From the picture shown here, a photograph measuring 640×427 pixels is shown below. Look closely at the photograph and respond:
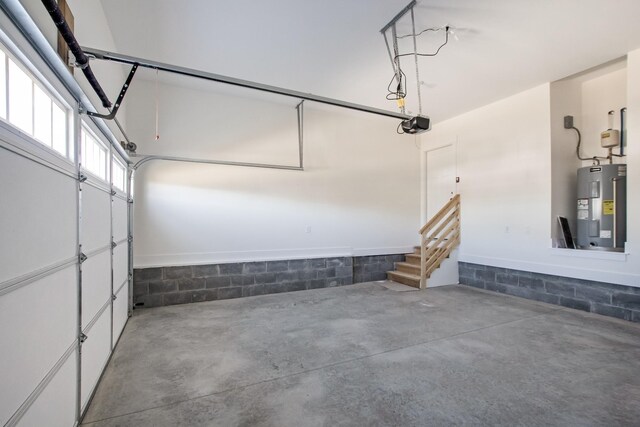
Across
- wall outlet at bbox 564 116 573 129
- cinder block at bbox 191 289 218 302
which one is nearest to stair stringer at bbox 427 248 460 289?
wall outlet at bbox 564 116 573 129

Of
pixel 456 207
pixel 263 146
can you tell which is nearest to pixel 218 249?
pixel 263 146

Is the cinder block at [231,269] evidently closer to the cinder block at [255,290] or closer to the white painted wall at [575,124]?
the cinder block at [255,290]

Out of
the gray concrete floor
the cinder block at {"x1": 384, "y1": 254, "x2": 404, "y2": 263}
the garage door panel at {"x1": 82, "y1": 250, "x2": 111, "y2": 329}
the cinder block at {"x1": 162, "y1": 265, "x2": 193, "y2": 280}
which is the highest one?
the garage door panel at {"x1": 82, "y1": 250, "x2": 111, "y2": 329}

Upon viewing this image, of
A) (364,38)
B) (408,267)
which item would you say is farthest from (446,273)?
(364,38)

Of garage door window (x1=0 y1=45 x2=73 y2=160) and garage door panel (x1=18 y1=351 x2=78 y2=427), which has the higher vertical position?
garage door window (x1=0 y1=45 x2=73 y2=160)

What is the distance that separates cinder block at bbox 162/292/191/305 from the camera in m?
4.47

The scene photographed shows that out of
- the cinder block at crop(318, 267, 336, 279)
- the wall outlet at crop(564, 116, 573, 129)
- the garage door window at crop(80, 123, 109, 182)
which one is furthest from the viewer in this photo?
the cinder block at crop(318, 267, 336, 279)

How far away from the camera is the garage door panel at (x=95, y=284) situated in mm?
1993

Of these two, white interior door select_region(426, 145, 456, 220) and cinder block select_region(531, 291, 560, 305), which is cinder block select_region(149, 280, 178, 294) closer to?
white interior door select_region(426, 145, 456, 220)

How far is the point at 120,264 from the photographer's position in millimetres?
3350

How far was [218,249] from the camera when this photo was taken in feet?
16.2

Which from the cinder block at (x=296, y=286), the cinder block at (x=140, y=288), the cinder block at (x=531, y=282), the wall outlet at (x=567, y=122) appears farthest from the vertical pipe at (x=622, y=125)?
the cinder block at (x=140, y=288)

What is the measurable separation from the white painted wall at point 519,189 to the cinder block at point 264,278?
3888 millimetres

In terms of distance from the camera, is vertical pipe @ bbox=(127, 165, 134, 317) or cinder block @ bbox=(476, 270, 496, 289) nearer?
vertical pipe @ bbox=(127, 165, 134, 317)
